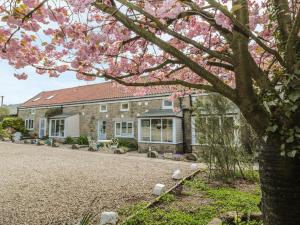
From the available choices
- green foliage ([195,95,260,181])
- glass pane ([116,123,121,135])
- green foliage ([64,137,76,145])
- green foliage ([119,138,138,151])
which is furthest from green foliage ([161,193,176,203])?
green foliage ([64,137,76,145])

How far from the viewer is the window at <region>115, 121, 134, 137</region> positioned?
2148 cm

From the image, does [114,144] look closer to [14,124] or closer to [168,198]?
[168,198]

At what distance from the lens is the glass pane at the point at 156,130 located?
62.3 ft

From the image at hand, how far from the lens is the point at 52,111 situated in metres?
28.2

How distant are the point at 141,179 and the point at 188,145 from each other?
10.1m

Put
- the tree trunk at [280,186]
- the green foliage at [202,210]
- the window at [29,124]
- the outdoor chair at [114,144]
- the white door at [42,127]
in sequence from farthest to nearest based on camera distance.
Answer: the window at [29,124], the white door at [42,127], the outdoor chair at [114,144], the green foliage at [202,210], the tree trunk at [280,186]

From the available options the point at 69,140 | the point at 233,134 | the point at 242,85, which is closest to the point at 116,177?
the point at 233,134

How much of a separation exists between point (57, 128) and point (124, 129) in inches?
373

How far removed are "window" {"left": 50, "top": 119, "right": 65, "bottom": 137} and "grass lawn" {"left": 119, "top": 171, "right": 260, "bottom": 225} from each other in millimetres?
21476

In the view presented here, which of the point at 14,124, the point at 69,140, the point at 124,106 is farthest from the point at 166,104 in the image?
the point at 14,124

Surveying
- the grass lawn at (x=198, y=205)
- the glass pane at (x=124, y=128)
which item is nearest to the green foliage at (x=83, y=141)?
the glass pane at (x=124, y=128)

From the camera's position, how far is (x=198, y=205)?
5.59 metres

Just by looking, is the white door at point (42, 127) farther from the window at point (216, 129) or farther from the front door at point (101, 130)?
the window at point (216, 129)

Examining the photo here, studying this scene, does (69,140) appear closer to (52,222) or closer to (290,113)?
(52,222)
